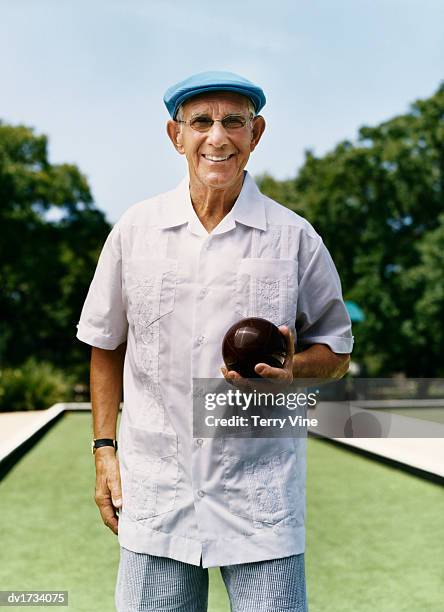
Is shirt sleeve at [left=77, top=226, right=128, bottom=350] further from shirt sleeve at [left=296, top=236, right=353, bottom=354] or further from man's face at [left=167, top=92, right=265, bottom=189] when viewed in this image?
shirt sleeve at [left=296, top=236, right=353, bottom=354]

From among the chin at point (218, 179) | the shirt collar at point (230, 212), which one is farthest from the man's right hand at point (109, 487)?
the chin at point (218, 179)

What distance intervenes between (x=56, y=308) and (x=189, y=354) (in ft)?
92.9

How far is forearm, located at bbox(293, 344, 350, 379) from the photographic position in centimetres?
202

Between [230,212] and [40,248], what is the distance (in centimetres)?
Answer: 2776

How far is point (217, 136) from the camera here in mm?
2031

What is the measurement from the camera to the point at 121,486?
2111 millimetres

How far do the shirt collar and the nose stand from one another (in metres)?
0.15

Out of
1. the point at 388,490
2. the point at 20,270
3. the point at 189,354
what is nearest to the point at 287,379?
the point at 189,354

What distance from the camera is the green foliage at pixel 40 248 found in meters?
28.8

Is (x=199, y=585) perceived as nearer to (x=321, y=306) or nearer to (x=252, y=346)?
(x=252, y=346)

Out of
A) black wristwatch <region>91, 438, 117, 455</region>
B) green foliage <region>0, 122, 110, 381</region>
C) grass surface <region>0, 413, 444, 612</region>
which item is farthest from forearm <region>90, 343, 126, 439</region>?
green foliage <region>0, 122, 110, 381</region>

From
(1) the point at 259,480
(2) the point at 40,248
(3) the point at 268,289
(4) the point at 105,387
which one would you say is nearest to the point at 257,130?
(3) the point at 268,289

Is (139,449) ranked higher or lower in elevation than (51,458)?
higher

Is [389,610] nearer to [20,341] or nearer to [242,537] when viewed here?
[242,537]
